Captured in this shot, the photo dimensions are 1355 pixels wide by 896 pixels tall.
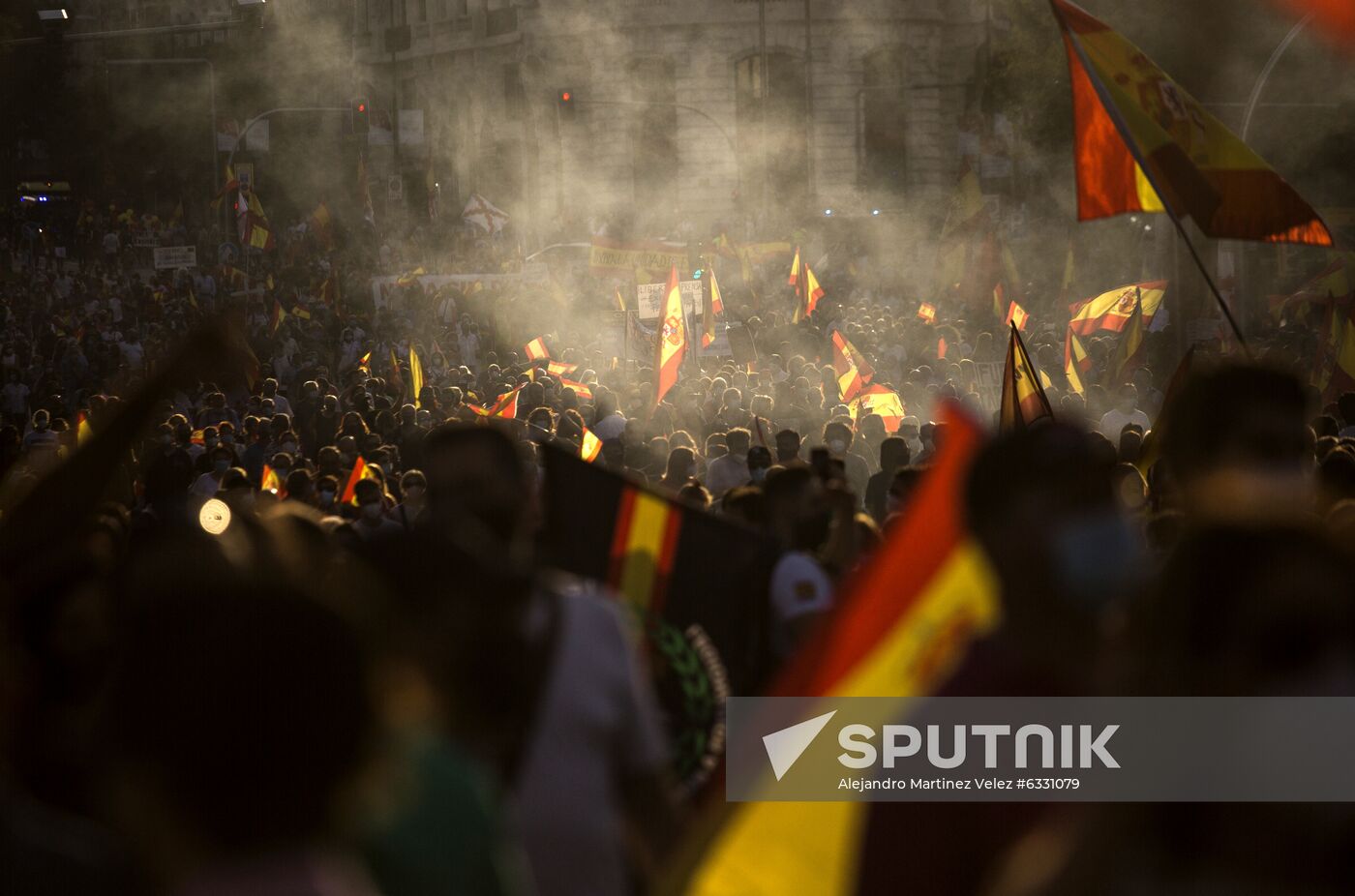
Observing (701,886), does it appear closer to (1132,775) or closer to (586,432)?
(1132,775)

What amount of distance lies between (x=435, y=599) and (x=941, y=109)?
2082 inches

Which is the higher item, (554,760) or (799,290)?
(554,760)

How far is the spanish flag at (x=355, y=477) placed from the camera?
814cm

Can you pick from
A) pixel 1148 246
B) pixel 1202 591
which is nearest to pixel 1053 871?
pixel 1202 591

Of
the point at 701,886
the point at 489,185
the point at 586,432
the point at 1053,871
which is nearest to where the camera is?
the point at 1053,871

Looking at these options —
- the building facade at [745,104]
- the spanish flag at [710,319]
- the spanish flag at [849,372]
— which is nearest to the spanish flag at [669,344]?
the spanish flag at [849,372]

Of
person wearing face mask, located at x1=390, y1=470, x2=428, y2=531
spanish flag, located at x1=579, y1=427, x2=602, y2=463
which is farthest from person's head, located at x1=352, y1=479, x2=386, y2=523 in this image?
spanish flag, located at x1=579, y1=427, x2=602, y2=463

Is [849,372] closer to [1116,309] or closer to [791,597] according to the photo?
[1116,309]

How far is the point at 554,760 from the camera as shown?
2836mm

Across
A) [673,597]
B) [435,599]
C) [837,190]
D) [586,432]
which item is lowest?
[837,190]

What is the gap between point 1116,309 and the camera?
15.3 metres

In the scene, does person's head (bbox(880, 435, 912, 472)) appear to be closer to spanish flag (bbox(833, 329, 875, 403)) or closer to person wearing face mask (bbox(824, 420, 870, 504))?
person wearing face mask (bbox(824, 420, 870, 504))

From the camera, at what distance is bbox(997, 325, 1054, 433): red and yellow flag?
8.43 m

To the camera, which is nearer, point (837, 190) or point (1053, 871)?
point (1053, 871)
